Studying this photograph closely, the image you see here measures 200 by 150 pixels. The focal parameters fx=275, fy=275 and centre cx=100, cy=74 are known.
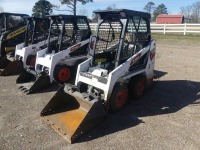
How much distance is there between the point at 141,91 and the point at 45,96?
2624 mm

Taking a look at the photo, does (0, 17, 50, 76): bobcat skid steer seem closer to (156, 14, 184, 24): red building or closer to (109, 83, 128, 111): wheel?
(109, 83, 128, 111): wheel

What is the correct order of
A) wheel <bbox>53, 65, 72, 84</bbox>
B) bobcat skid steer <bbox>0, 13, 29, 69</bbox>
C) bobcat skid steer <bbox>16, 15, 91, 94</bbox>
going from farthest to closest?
bobcat skid steer <bbox>0, 13, 29, 69</bbox>
wheel <bbox>53, 65, 72, 84</bbox>
bobcat skid steer <bbox>16, 15, 91, 94</bbox>

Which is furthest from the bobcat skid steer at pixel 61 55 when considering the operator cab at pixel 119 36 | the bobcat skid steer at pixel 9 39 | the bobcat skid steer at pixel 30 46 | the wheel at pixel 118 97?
the bobcat skid steer at pixel 9 39

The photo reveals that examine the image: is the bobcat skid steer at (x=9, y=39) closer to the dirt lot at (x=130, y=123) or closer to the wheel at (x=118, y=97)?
the dirt lot at (x=130, y=123)

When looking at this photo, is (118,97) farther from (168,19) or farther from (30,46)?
(168,19)

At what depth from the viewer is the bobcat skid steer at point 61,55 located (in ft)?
27.3

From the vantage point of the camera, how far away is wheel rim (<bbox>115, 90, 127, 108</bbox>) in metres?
6.13

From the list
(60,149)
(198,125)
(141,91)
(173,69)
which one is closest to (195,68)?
(173,69)

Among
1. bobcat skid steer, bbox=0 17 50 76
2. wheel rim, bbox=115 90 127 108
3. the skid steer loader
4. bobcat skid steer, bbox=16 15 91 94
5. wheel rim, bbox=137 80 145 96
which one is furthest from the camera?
bobcat skid steer, bbox=0 17 50 76

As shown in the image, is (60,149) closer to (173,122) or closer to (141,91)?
(173,122)

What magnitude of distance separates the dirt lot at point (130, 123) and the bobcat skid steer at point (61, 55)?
0.54m

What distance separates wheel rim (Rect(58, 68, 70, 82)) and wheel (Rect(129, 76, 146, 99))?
2.63 metres

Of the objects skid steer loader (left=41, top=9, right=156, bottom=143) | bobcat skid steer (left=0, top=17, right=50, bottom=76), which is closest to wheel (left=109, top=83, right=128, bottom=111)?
skid steer loader (left=41, top=9, right=156, bottom=143)

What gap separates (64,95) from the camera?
243 inches
